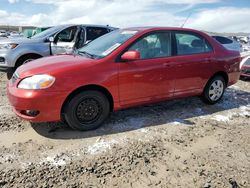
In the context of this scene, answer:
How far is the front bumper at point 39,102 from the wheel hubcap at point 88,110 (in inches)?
12.1

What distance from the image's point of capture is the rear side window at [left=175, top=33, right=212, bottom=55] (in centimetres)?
494

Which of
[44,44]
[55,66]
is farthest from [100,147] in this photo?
[44,44]

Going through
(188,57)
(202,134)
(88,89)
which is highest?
(188,57)

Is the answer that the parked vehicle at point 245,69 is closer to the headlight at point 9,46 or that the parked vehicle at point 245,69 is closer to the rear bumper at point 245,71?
the rear bumper at point 245,71

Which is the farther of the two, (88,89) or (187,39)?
(187,39)

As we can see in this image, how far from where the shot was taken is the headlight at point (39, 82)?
12.1ft

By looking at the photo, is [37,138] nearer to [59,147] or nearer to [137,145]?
[59,147]

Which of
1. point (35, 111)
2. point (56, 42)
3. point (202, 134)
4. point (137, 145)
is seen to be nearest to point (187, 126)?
point (202, 134)

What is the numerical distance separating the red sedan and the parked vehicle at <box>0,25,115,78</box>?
2.81 meters

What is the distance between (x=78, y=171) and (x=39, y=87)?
1315 mm

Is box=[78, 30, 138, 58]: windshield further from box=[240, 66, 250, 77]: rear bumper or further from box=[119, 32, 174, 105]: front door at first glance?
box=[240, 66, 250, 77]: rear bumper

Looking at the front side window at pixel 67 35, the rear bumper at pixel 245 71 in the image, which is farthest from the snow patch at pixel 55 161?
the rear bumper at pixel 245 71

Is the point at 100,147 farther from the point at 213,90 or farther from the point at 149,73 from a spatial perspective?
the point at 213,90

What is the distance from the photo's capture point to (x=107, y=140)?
389cm
